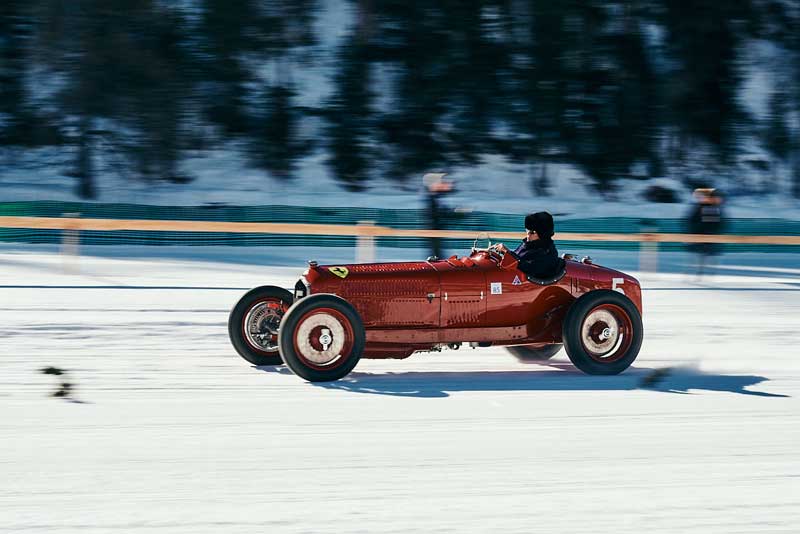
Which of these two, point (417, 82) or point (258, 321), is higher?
point (417, 82)

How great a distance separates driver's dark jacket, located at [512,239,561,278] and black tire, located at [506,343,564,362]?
967 mm

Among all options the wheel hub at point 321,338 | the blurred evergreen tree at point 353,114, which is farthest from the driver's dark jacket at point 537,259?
the blurred evergreen tree at point 353,114

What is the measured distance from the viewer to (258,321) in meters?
Result: 8.31

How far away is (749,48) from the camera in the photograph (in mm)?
40969

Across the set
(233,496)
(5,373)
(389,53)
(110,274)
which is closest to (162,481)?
(233,496)

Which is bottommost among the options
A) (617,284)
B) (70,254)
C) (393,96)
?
(617,284)

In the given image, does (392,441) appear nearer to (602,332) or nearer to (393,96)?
(602,332)

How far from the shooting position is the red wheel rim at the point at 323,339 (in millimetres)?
7520

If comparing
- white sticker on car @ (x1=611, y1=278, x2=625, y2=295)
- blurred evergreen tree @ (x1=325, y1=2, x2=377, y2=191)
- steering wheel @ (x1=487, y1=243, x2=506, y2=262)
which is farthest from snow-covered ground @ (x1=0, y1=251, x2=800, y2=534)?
blurred evergreen tree @ (x1=325, y1=2, x2=377, y2=191)

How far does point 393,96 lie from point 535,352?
96.8 feet

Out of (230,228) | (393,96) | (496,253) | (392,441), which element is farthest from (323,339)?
(393,96)

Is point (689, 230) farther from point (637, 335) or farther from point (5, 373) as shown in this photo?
point (5, 373)

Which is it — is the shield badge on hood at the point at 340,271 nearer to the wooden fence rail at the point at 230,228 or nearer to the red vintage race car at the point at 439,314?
the red vintage race car at the point at 439,314

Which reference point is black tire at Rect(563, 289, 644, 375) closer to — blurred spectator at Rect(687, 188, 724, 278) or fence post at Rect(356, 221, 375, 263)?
blurred spectator at Rect(687, 188, 724, 278)
